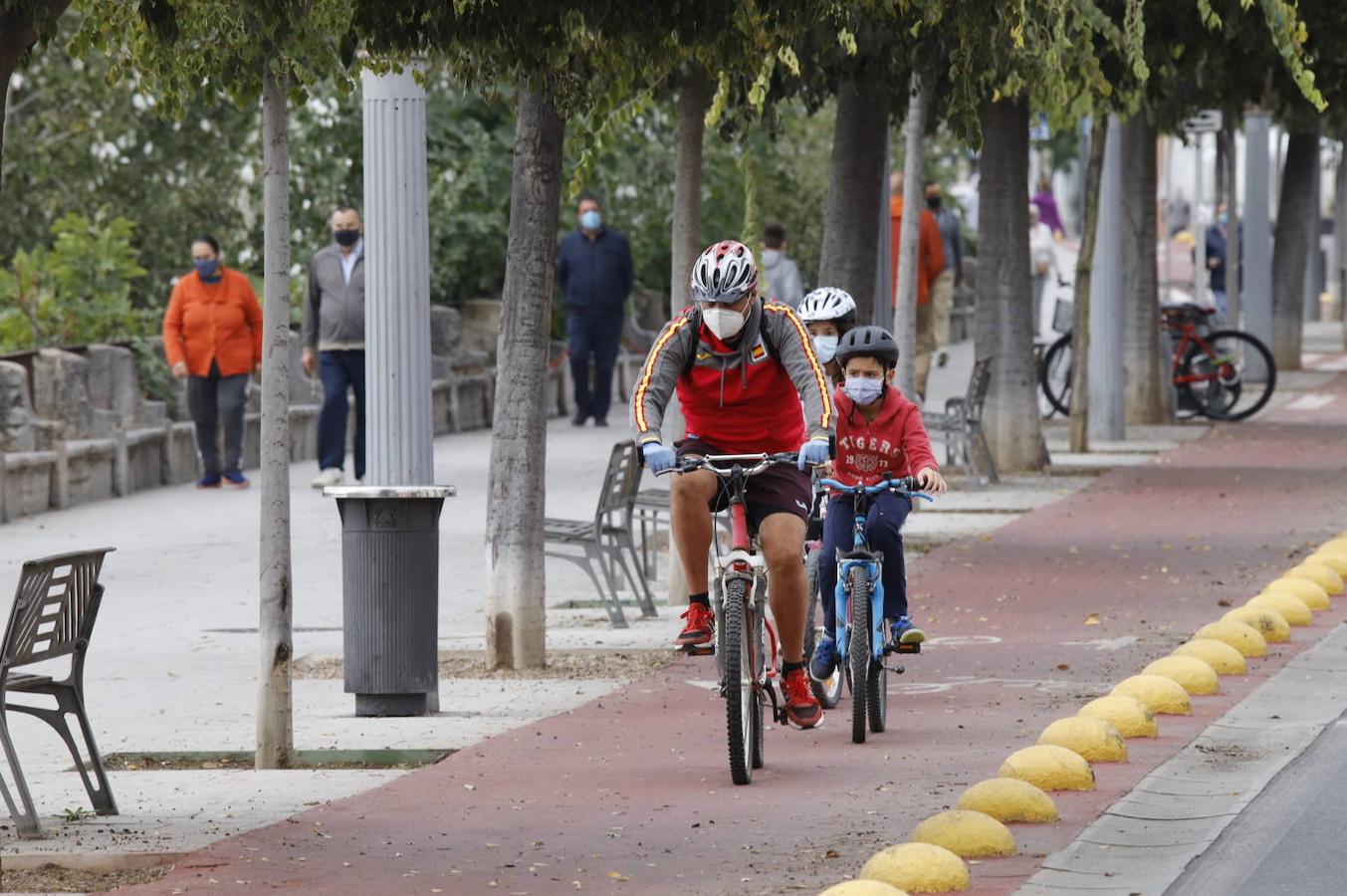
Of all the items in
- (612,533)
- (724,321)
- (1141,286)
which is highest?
(1141,286)

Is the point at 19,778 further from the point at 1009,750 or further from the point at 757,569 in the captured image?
the point at 1009,750

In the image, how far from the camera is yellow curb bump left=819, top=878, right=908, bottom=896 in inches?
281

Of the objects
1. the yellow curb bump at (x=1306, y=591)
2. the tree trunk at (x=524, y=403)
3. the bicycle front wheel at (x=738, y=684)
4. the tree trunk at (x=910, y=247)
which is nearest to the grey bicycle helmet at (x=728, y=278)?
the bicycle front wheel at (x=738, y=684)

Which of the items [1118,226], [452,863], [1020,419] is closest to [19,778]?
[452,863]

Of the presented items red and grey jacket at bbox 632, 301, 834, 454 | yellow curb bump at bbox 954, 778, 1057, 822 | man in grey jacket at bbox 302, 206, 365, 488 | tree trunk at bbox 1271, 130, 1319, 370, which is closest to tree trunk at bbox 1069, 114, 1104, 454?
man in grey jacket at bbox 302, 206, 365, 488

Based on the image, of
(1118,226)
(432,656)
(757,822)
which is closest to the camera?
(757,822)

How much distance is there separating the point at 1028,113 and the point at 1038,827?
14.0 metres

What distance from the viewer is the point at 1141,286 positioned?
2638cm

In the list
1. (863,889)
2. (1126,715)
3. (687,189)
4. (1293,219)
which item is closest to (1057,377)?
(1293,219)

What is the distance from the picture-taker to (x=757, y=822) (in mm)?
8461

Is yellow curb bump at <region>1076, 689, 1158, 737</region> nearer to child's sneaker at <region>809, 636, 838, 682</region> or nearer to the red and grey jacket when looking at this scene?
child's sneaker at <region>809, 636, 838, 682</region>

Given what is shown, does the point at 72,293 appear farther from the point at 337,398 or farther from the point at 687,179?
the point at 687,179

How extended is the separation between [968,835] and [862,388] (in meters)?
2.52

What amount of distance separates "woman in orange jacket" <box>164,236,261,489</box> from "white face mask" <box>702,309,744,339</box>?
11563 millimetres
